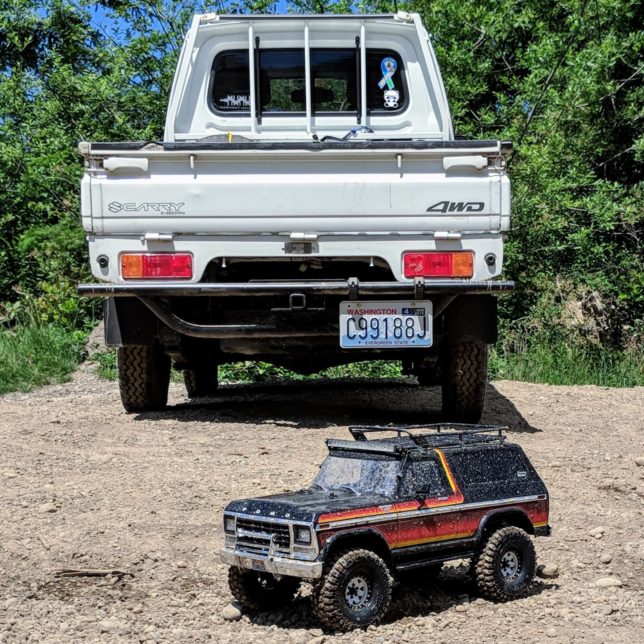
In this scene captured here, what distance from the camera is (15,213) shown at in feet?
44.9

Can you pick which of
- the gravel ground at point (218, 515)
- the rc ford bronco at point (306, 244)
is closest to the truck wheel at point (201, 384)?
the gravel ground at point (218, 515)

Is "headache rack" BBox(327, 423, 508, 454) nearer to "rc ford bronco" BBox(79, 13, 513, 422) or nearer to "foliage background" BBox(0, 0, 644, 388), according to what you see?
"rc ford bronco" BBox(79, 13, 513, 422)

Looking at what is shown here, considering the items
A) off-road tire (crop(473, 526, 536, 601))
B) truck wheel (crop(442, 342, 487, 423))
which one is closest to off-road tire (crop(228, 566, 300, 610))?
off-road tire (crop(473, 526, 536, 601))

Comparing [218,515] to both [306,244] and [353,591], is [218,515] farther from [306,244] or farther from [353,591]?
[306,244]

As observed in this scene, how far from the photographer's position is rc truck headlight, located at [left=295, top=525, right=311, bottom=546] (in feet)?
13.2

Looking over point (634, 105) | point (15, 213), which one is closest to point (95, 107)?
point (15, 213)

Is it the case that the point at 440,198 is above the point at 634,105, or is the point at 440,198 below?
below

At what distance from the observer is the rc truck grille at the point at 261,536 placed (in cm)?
410

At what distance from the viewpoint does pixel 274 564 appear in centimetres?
407

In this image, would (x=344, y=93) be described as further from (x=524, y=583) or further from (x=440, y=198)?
(x=524, y=583)

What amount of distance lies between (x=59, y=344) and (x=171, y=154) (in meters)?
4.83

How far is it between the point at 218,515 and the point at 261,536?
4.51 ft

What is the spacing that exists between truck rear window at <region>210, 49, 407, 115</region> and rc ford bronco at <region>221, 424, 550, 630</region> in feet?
13.9

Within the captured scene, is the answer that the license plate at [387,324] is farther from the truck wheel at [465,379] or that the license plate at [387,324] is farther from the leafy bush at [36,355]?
the leafy bush at [36,355]
